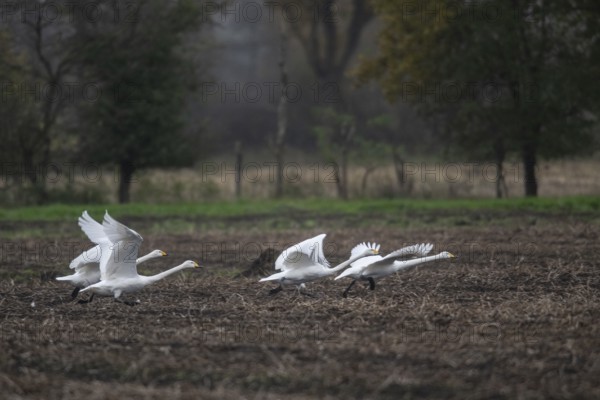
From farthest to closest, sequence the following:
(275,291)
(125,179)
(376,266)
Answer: (125,179) < (275,291) < (376,266)

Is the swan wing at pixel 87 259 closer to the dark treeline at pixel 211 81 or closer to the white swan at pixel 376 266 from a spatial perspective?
the white swan at pixel 376 266

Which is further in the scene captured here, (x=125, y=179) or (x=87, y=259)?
(x=125, y=179)

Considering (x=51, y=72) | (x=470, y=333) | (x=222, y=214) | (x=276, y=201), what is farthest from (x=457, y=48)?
(x=470, y=333)

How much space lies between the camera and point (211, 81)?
100ft

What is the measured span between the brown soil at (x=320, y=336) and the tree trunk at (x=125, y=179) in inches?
508

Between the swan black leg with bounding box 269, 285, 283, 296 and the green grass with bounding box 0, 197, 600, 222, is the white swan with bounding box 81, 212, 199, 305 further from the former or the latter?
the green grass with bounding box 0, 197, 600, 222

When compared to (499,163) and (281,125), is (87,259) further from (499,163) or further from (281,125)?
(281,125)

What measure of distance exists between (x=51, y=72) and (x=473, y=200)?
12801 millimetres

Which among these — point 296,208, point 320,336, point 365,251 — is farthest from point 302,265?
point 296,208

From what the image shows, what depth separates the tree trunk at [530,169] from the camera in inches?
1075

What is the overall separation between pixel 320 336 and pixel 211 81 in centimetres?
2184

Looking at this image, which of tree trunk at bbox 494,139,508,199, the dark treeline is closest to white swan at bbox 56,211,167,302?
the dark treeline

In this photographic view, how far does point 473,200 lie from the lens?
2703 cm

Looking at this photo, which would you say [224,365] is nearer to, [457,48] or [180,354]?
[180,354]
